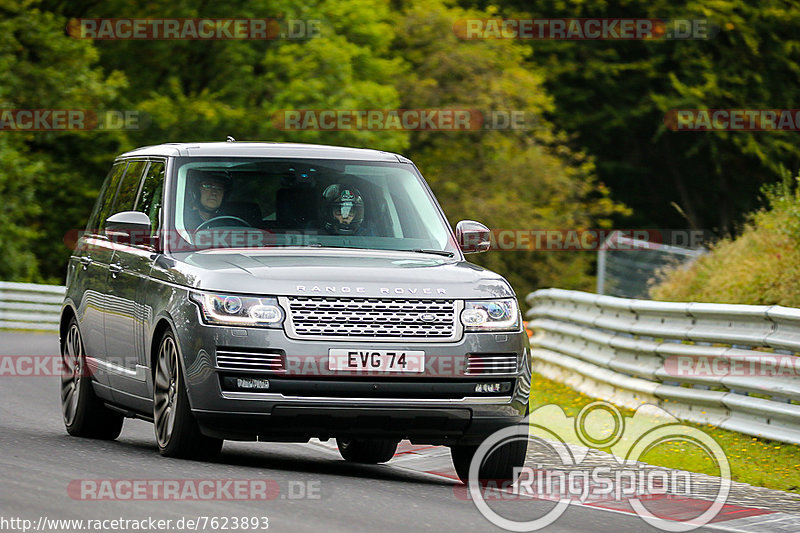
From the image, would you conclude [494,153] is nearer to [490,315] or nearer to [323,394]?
[490,315]

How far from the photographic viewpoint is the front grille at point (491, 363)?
9.30m

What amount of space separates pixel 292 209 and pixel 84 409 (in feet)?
7.46

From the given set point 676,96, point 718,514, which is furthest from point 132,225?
point 676,96

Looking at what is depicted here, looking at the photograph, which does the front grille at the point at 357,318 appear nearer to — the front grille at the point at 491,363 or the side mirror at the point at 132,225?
the front grille at the point at 491,363

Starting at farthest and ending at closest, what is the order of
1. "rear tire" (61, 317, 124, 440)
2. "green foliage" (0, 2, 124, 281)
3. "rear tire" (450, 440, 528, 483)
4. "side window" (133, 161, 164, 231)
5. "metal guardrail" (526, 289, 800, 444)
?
"green foliage" (0, 2, 124, 281)
"metal guardrail" (526, 289, 800, 444)
"rear tire" (61, 317, 124, 440)
"side window" (133, 161, 164, 231)
"rear tire" (450, 440, 528, 483)

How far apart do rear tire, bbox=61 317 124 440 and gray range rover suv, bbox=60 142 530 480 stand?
340 millimetres

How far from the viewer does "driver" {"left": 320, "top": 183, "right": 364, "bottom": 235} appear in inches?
411

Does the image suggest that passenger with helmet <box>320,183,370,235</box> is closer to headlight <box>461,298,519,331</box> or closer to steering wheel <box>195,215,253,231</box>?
steering wheel <box>195,215,253,231</box>

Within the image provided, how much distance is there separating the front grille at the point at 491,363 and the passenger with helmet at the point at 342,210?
150 cm

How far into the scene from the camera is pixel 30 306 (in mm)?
31812

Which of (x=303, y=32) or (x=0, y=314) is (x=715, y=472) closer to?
(x=0, y=314)

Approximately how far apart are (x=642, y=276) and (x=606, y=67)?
1167 inches

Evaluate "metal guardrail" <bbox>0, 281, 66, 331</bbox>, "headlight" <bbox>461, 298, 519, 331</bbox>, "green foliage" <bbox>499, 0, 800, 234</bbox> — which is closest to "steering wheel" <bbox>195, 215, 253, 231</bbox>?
"headlight" <bbox>461, 298, 519, 331</bbox>

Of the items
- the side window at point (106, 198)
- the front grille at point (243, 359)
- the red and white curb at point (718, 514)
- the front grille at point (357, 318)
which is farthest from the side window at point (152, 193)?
the red and white curb at point (718, 514)
